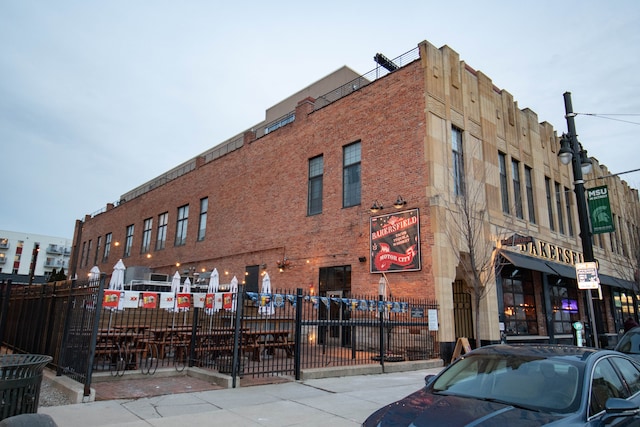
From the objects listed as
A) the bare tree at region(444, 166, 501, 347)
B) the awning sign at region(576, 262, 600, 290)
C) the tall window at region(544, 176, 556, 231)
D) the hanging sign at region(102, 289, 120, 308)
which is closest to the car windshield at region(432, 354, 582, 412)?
the hanging sign at region(102, 289, 120, 308)

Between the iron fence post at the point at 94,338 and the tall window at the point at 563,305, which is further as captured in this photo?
the tall window at the point at 563,305

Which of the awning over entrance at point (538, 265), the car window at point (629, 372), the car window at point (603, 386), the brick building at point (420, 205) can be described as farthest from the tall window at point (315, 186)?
the car window at point (603, 386)

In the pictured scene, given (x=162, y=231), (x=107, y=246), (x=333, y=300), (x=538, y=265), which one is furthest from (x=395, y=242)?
(x=107, y=246)

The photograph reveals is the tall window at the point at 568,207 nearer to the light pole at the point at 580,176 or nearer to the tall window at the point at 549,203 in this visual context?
the tall window at the point at 549,203

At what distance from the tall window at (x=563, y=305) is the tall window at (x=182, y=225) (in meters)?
22.7

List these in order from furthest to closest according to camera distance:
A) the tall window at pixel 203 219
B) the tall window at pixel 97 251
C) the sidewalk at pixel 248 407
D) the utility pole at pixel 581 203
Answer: the tall window at pixel 97 251
the tall window at pixel 203 219
the utility pole at pixel 581 203
the sidewalk at pixel 248 407

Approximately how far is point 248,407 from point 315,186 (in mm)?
14190

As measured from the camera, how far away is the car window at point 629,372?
4.48 meters

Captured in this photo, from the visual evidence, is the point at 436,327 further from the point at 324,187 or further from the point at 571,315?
the point at 571,315

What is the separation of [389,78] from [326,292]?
9.37 m

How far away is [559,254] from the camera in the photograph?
20.8m

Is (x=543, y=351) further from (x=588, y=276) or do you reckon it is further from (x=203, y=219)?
(x=203, y=219)

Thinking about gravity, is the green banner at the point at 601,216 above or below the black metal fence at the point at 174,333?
above

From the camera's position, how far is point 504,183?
63.7ft
